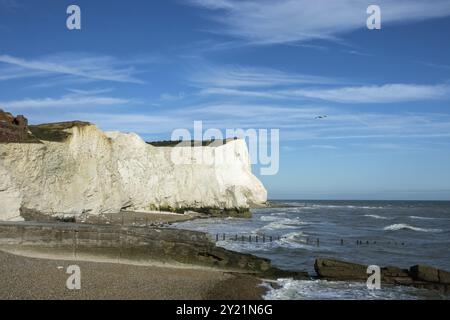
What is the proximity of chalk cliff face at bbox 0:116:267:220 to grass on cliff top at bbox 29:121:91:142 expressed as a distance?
7 cm

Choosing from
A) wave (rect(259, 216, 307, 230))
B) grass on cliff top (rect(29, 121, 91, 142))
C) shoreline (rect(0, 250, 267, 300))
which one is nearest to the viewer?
shoreline (rect(0, 250, 267, 300))

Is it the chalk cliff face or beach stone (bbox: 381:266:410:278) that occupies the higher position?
the chalk cliff face

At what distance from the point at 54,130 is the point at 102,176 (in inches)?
208

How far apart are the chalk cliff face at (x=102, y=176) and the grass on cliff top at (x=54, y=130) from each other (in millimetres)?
67

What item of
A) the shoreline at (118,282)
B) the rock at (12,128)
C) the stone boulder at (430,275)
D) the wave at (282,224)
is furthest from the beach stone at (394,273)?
the rock at (12,128)

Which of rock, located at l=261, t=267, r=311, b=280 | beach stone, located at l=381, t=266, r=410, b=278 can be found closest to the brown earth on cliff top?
rock, located at l=261, t=267, r=311, b=280

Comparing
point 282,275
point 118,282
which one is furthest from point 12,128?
point 282,275

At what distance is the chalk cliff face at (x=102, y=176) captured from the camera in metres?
26.7

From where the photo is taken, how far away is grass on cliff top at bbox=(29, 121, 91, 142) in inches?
1230

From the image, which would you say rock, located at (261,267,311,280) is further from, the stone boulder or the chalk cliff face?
the chalk cliff face

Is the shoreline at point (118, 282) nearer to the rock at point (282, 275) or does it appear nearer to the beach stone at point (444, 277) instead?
the rock at point (282, 275)

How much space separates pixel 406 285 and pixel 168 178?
123 ft

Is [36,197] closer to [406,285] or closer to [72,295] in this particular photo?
[72,295]
